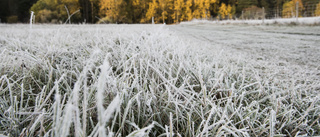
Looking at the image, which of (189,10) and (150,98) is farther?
(189,10)

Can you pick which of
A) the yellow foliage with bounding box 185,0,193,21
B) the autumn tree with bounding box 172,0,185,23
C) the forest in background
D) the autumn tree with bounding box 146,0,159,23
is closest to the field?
the forest in background

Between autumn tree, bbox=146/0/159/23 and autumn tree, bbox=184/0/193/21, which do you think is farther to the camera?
autumn tree, bbox=184/0/193/21

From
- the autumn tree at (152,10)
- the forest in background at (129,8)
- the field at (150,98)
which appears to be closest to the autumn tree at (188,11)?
the forest in background at (129,8)

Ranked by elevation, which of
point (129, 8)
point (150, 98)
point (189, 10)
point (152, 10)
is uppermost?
point (129, 8)

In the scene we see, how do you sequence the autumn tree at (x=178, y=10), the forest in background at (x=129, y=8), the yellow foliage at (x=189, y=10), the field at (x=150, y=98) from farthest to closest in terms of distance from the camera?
the yellow foliage at (x=189, y=10)
the autumn tree at (x=178, y=10)
the forest in background at (x=129, y=8)
the field at (x=150, y=98)

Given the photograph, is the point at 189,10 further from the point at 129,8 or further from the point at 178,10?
the point at 129,8

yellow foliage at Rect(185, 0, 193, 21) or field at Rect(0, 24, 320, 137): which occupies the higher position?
yellow foliage at Rect(185, 0, 193, 21)

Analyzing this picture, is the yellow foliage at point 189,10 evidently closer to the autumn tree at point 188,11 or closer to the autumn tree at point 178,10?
the autumn tree at point 188,11

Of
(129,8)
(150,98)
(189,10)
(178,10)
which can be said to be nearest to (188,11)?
(189,10)

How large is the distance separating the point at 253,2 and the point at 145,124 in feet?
164

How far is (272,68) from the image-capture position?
1340mm

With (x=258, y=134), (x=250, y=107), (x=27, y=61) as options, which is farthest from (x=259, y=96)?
(x=27, y=61)

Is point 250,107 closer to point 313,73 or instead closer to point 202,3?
point 313,73

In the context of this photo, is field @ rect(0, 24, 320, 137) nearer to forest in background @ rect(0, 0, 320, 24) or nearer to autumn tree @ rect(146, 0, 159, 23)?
forest in background @ rect(0, 0, 320, 24)
